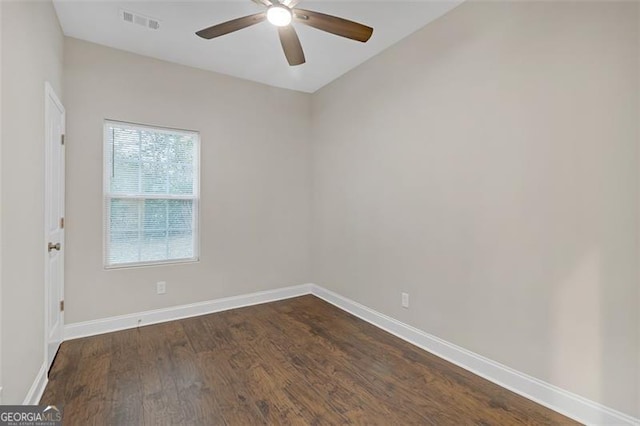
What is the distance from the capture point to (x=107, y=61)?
3059mm

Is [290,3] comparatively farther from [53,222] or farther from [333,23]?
[53,222]

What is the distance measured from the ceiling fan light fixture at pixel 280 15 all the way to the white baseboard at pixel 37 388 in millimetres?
2723

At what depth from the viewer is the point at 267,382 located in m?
2.24

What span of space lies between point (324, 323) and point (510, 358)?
5.73 ft

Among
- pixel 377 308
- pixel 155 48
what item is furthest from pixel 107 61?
pixel 377 308

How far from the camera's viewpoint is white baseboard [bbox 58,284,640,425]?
1830 mm

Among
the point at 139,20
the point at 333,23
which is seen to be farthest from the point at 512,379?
the point at 139,20

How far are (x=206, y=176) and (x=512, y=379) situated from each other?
3441mm

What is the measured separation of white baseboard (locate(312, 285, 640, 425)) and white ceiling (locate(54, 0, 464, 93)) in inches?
108

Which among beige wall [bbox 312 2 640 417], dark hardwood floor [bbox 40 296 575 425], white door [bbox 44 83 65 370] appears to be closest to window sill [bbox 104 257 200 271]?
white door [bbox 44 83 65 370]

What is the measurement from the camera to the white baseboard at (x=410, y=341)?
1830mm

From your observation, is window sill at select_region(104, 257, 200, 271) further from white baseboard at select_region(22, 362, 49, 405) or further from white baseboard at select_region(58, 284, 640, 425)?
white baseboard at select_region(22, 362, 49, 405)

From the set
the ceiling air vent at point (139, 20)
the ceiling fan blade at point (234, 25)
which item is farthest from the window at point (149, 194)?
the ceiling fan blade at point (234, 25)

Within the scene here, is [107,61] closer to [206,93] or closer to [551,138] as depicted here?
[206,93]
